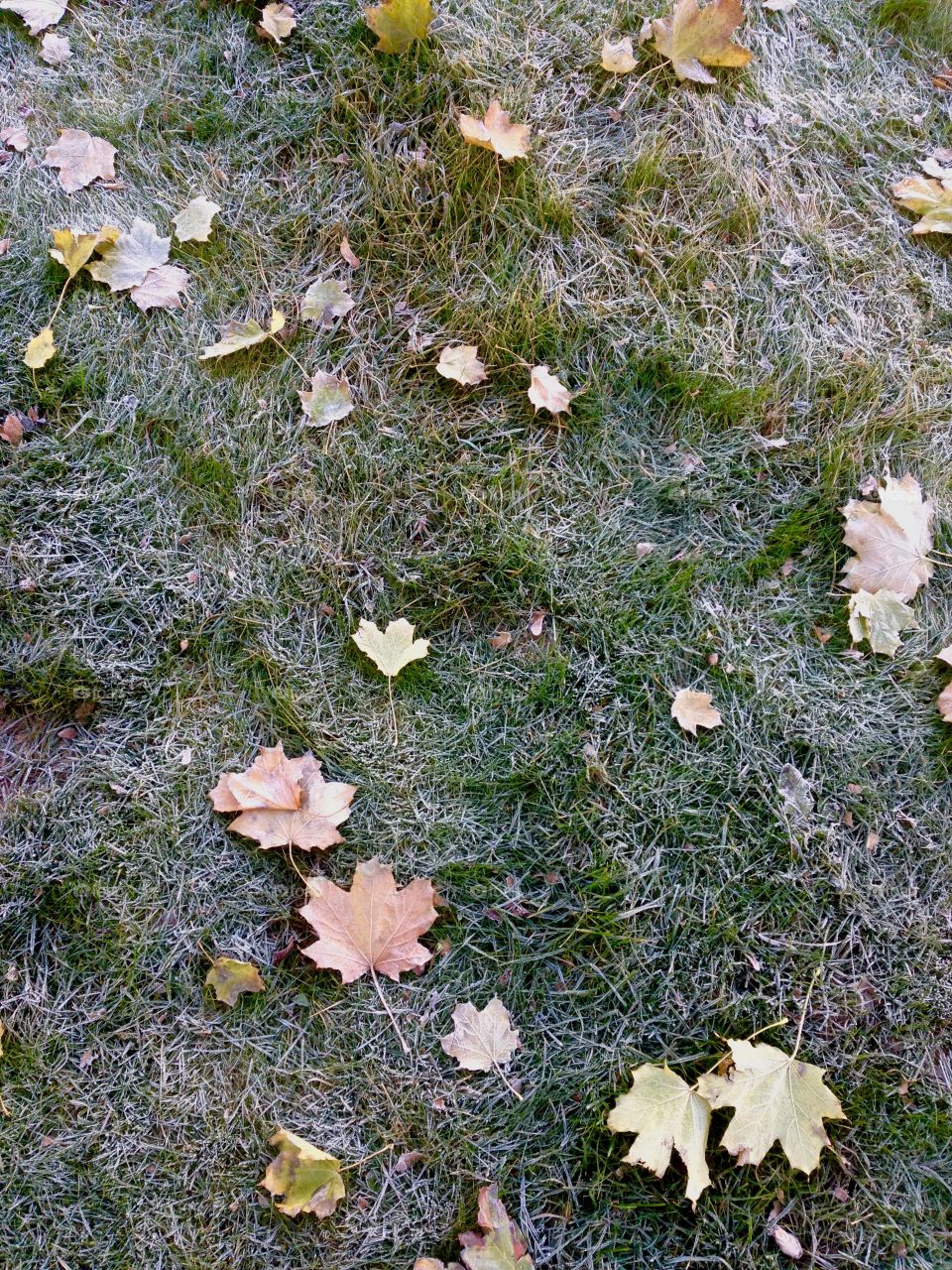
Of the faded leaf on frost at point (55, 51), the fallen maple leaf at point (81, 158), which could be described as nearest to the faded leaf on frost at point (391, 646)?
the fallen maple leaf at point (81, 158)

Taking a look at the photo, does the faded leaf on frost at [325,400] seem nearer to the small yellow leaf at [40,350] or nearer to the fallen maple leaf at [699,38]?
the small yellow leaf at [40,350]

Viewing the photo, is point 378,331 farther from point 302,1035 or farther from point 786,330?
point 302,1035

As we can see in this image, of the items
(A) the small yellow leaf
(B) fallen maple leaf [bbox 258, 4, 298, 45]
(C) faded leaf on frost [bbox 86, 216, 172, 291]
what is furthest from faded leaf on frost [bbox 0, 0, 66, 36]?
(A) the small yellow leaf

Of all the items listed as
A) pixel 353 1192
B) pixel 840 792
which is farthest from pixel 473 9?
pixel 353 1192

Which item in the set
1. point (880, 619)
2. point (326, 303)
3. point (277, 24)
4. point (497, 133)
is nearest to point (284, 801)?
point (326, 303)

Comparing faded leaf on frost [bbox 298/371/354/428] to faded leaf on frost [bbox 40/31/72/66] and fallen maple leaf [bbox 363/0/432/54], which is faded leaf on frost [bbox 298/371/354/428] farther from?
faded leaf on frost [bbox 40/31/72/66]

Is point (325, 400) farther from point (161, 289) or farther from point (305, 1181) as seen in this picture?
point (305, 1181)
